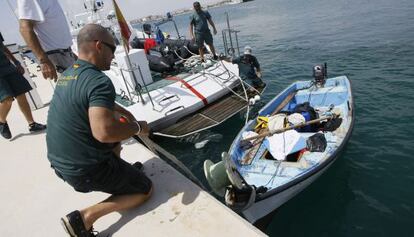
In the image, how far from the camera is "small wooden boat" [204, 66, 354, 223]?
377cm

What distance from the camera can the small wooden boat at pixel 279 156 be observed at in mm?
3766

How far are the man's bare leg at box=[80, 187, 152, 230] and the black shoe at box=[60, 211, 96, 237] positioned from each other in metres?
0.04

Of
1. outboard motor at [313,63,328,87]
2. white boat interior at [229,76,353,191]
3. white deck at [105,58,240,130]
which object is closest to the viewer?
white boat interior at [229,76,353,191]

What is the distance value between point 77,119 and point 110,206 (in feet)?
3.05

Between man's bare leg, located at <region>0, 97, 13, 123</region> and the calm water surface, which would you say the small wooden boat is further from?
man's bare leg, located at <region>0, 97, 13, 123</region>

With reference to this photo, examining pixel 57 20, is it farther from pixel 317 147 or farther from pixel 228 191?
pixel 317 147

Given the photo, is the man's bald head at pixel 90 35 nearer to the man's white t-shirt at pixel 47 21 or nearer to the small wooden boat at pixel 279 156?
the small wooden boat at pixel 279 156

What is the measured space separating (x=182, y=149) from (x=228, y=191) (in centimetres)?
361

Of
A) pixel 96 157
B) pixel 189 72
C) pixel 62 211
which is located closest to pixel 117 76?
pixel 189 72

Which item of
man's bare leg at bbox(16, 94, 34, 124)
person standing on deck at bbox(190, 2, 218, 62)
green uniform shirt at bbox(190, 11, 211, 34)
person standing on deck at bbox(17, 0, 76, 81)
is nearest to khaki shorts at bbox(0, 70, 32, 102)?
man's bare leg at bbox(16, 94, 34, 124)

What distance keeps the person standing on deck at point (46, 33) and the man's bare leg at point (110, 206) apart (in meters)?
2.68

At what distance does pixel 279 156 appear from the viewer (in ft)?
16.8

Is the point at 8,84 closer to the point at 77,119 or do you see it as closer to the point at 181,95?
the point at 77,119

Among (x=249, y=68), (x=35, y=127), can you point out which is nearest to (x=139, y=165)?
(x=35, y=127)
